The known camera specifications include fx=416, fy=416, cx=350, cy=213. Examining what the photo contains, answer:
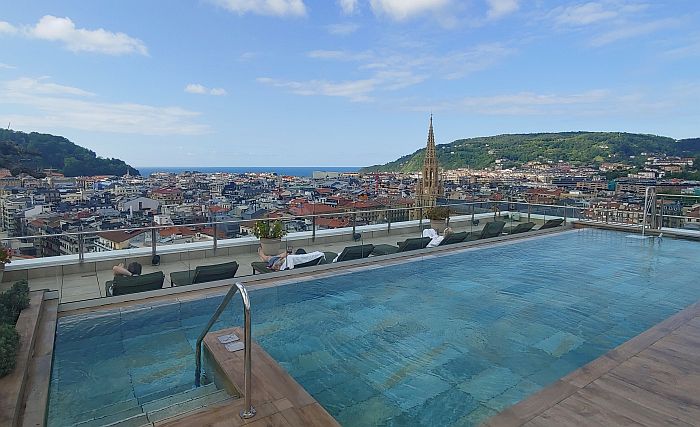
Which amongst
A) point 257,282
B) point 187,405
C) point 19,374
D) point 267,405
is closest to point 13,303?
point 19,374

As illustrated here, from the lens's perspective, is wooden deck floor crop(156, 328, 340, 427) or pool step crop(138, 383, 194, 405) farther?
pool step crop(138, 383, 194, 405)

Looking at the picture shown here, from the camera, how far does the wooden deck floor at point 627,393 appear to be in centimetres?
255

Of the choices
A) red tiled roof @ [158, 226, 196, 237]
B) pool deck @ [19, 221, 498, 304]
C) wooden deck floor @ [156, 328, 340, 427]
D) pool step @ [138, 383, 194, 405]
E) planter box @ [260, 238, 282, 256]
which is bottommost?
pool step @ [138, 383, 194, 405]

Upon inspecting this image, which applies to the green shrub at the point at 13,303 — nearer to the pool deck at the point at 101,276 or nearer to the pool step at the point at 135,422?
the pool deck at the point at 101,276

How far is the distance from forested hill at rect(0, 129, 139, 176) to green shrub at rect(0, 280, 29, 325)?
131 cm

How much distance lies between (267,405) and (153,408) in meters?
0.78

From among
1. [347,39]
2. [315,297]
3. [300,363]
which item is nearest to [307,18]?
[347,39]

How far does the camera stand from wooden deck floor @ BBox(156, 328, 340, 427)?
2479 mm

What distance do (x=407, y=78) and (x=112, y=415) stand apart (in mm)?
24674

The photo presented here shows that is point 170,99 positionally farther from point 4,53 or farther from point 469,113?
point 469,113

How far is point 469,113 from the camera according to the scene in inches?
1377

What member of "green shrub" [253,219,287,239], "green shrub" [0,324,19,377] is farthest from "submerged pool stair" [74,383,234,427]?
"green shrub" [253,219,287,239]

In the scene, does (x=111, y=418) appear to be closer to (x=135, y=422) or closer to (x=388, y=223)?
(x=135, y=422)

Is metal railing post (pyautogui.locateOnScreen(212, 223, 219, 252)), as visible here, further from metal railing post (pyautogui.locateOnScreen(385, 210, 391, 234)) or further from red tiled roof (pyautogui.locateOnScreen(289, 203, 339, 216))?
metal railing post (pyautogui.locateOnScreen(385, 210, 391, 234))
